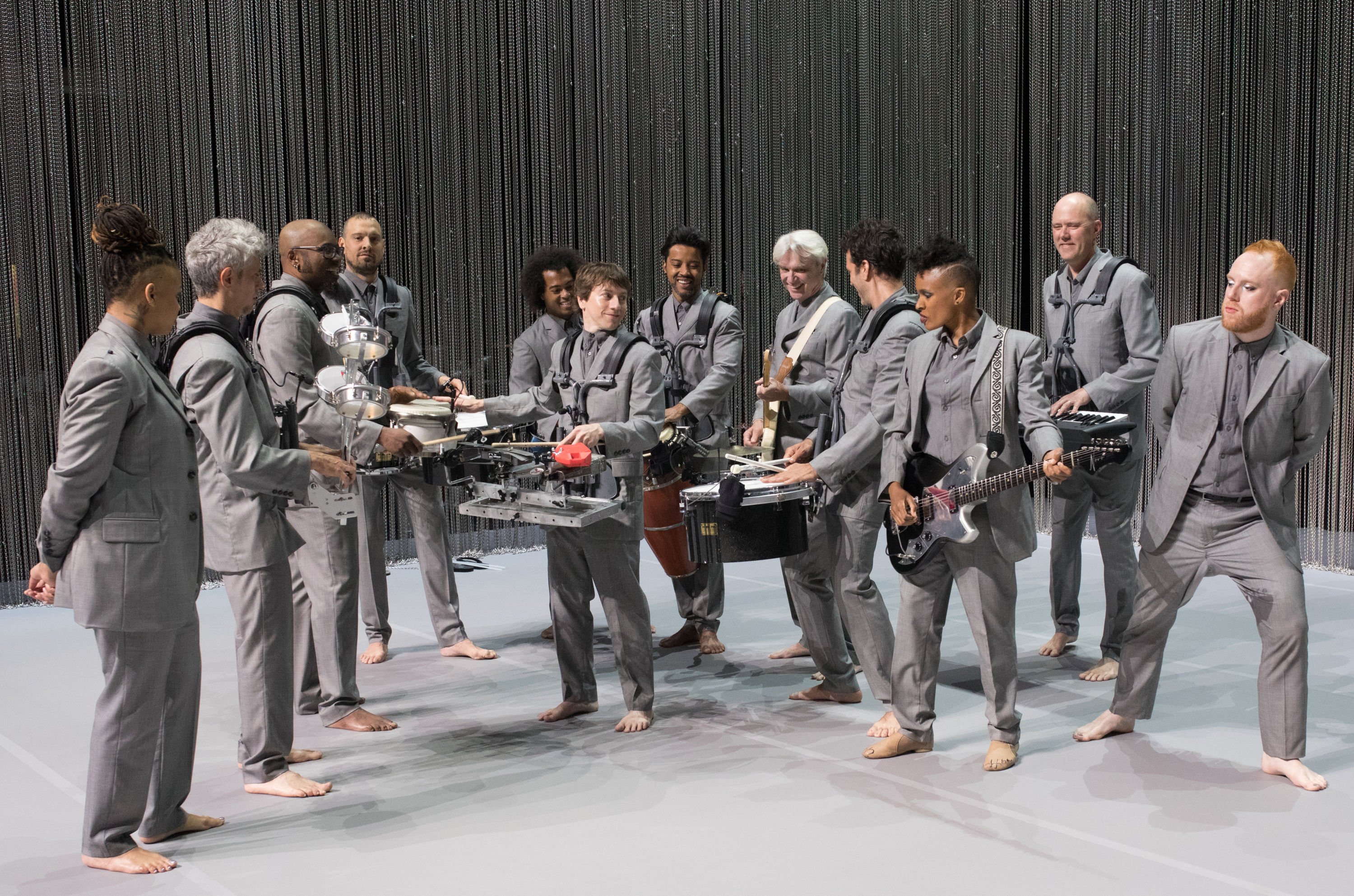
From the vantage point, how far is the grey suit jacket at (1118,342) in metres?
5.35

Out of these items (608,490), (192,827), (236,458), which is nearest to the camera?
(236,458)

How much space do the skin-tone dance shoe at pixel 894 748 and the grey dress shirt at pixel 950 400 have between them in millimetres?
933

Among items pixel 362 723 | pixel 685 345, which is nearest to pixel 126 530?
pixel 362 723

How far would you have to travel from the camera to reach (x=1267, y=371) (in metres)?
3.97

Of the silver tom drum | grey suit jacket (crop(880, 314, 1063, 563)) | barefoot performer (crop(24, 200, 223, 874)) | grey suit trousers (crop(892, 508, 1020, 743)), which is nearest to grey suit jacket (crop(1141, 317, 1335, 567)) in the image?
grey suit jacket (crop(880, 314, 1063, 563))

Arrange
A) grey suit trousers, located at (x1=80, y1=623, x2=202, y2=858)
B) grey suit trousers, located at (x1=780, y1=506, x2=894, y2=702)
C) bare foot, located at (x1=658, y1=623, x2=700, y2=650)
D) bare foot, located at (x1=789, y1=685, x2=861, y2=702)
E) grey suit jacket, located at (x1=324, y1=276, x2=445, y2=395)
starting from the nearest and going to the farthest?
grey suit trousers, located at (x1=80, y1=623, x2=202, y2=858) < grey suit trousers, located at (x1=780, y1=506, x2=894, y2=702) < bare foot, located at (x1=789, y1=685, x2=861, y2=702) < grey suit jacket, located at (x1=324, y1=276, x2=445, y2=395) < bare foot, located at (x1=658, y1=623, x2=700, y2=650)

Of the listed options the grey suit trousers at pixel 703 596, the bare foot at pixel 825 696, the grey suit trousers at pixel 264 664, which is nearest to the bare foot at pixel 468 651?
the grey suit trousers at pixel 703 596

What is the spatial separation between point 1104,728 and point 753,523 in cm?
137

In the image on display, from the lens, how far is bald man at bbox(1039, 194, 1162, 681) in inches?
211

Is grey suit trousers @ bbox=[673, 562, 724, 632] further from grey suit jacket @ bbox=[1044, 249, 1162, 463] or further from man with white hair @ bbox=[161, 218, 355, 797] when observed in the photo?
man with white hair @ bbox=[161, 218, 355, 797]

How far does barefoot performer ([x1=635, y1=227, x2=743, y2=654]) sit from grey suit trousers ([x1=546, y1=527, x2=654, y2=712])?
3.55 ft

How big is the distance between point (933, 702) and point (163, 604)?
7.84ft

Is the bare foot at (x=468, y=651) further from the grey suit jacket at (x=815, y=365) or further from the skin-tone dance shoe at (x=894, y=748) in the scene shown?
the skin-tone dance shoe at (x=894, y=748)

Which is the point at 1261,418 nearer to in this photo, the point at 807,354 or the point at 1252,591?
the point at 1252,591
